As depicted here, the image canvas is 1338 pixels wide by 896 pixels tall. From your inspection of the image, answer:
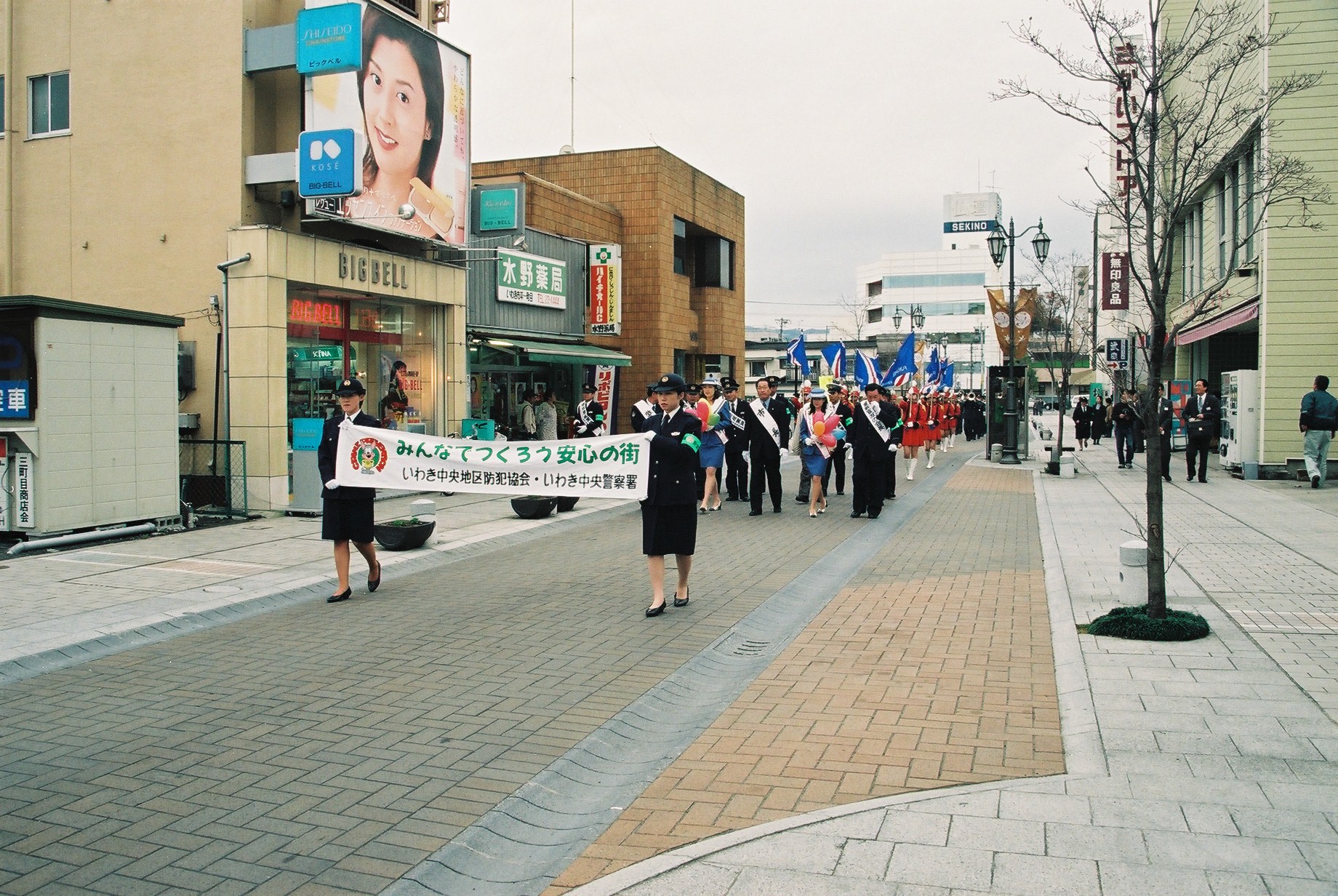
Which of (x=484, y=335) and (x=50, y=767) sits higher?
(x=484, y=335)

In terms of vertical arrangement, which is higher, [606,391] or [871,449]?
[606,391]

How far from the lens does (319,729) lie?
600cm

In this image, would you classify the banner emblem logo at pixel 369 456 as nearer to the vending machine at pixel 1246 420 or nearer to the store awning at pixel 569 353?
the store awning at pixel 569 353

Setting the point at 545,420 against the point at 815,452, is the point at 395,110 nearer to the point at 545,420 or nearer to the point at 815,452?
the point at 815,452

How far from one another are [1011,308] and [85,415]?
21.6 m

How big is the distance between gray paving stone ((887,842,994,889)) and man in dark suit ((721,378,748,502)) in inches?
475

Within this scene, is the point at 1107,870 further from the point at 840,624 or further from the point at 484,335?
the point at 484,335

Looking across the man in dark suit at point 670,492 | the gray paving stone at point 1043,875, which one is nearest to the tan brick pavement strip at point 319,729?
the man in dark suit at point 670,492

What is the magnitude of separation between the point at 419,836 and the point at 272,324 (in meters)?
12.3

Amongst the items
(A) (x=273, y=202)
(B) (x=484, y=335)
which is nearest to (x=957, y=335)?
(B) (x=484, y=335)

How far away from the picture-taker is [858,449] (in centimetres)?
1571

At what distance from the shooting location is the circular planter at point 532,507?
49.5 feet

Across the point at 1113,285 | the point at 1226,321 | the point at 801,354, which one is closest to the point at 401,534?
the point at 801,354

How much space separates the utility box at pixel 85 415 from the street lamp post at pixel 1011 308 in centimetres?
2000
